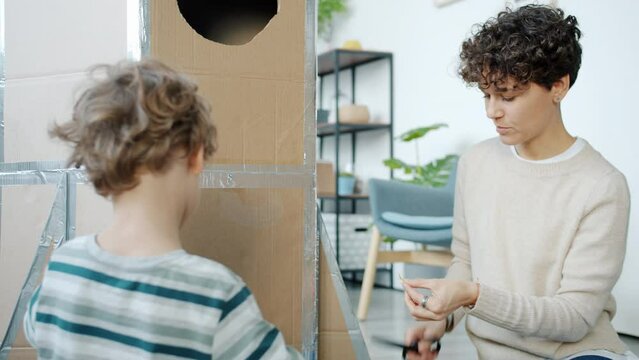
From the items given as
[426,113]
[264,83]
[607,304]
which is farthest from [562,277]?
[426,113]

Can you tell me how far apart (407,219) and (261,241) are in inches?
67.5

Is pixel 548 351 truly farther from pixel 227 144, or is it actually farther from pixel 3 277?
pixel 3 277

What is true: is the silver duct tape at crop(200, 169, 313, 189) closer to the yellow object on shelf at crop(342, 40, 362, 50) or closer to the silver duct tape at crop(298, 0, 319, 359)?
the silver duct tape at crop(298, 0, 319, 359)

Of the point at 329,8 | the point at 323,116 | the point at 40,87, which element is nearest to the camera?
the point at 40,87

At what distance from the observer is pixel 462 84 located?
3.46m

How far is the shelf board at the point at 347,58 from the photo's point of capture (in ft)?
13.3

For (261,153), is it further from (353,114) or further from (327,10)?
(327,10)

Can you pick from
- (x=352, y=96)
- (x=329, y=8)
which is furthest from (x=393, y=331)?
(x=329, y=8)

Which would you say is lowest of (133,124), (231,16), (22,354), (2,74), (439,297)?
(22,354)

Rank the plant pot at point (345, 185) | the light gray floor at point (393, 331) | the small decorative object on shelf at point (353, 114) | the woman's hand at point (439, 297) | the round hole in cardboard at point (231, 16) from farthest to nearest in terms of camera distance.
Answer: the plant pot at point (345, 185), the small decorative object on shelf at point (353, 114), the light gray floor at point (393, 331), the round hole in cardboard at point (231, 16), the woman's hand at point (439, 297)

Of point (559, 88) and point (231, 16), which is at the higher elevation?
point (231, 16)

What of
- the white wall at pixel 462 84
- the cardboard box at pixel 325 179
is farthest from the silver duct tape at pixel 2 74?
the cardboard box at pixel 325 179

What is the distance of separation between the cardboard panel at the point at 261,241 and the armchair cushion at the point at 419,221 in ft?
5.20

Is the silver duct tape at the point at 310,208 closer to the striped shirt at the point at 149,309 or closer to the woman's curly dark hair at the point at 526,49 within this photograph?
the woman's curly dark hair at the point at 526,49
